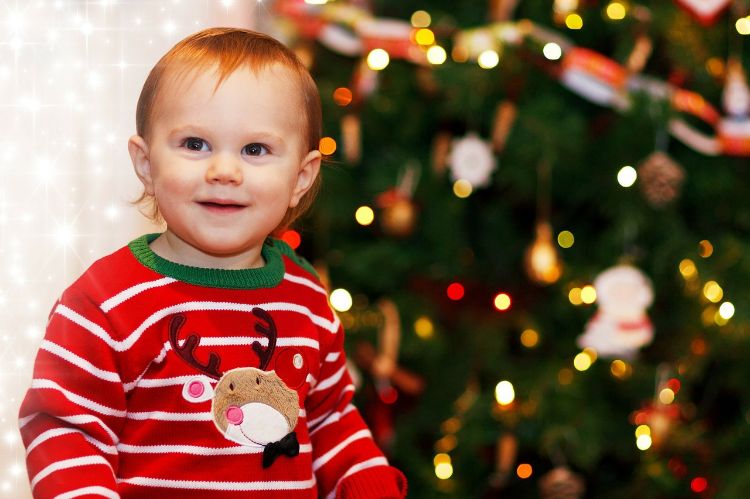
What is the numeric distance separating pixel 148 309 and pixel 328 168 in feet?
2.93

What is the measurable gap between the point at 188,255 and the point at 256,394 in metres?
0.14

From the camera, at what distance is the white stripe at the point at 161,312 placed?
0.76 m

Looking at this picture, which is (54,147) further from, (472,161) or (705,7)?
(705,7)

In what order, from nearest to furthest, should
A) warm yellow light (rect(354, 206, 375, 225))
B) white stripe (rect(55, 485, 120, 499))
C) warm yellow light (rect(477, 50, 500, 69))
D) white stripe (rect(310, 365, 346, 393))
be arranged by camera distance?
white stripe (rect(55, 485, 120, 499))
white stripe (rect(310, 365, 346, 393))
warm yellow light (rect(477, 50, 500, 69))
warm yellow light (rect(354, 206, 375, 225))

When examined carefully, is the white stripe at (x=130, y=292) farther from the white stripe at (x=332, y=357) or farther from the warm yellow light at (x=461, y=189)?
the warm yellow light at (x=461, y=189)

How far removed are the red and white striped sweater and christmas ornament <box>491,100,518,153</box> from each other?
0.86 meters

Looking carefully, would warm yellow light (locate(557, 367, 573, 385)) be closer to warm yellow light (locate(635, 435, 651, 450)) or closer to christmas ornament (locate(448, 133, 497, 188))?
warm yellow light (locate(635, 435, 651, 450))

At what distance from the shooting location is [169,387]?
2.57 feet

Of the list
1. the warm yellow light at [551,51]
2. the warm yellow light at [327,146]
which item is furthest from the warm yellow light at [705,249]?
the warm yellow light at [327,146]

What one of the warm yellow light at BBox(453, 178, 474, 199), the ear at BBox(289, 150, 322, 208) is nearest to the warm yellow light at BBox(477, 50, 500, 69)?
the warm yellow light at BBox(453, 178, 474, 199)

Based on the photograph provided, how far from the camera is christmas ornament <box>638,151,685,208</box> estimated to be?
1.59 meters

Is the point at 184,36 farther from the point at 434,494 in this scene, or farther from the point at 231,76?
the point at 434,494

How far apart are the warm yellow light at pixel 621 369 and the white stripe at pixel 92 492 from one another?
3.76 ft

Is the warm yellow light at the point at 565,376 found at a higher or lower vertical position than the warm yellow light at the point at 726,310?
lower
